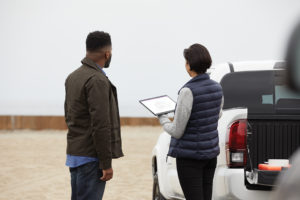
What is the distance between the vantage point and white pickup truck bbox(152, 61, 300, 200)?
482 cm

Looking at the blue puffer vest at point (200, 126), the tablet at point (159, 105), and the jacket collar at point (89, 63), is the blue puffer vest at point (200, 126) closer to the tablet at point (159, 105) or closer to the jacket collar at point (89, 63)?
the tablet at point (159, 105)

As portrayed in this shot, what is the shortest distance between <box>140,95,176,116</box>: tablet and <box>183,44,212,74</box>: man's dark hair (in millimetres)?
388

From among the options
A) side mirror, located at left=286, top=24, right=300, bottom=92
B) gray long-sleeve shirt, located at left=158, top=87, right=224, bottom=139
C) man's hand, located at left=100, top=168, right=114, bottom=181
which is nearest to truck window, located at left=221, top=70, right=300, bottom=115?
gray long-sleeve shirt, located at left=158, top=87, right=224, bottom=139

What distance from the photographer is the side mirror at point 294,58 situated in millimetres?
1941

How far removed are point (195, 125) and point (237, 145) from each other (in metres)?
0.59

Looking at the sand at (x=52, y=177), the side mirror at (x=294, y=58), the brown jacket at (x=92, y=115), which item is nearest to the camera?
the side mirror at (x=294, y=58)

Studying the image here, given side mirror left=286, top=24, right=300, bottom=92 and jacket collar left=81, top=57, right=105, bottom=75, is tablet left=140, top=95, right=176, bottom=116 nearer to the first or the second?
jacket collar left=81, top=57, right=105, bottom=75

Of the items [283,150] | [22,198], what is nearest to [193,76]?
[283,150]

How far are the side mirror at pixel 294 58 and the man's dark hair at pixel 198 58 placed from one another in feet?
8.21

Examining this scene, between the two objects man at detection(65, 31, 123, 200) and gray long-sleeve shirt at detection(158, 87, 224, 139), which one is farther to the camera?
gray long-sleeve shirt at detection(158, 87, 224, 139)

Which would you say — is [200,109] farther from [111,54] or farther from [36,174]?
[36,174]

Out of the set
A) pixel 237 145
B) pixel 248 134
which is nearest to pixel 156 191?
pixel 248 134

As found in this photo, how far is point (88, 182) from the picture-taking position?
434 cm

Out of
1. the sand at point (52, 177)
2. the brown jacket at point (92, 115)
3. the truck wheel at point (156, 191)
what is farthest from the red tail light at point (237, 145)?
the sand at point (52, 177)
